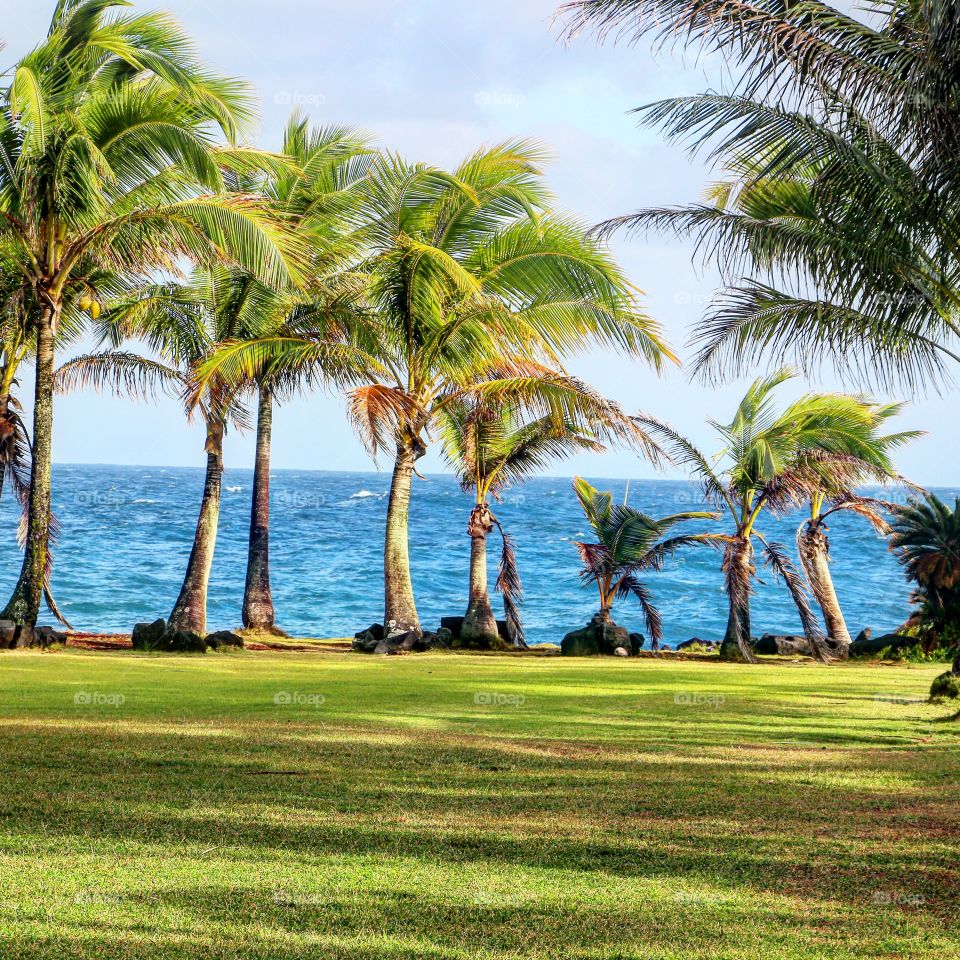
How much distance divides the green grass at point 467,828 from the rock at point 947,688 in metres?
0.96

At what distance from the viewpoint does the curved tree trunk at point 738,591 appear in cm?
1984

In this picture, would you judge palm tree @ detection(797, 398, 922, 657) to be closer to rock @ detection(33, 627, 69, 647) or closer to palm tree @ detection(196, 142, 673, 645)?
palm tree @ detection(196, 142, 673, 645)

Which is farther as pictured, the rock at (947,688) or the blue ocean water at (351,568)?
the blue ocean water at (351,568)

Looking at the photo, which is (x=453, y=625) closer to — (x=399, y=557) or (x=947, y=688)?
(x=399, y=557)

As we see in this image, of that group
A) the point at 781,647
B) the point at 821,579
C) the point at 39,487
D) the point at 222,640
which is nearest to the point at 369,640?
the point at 222,640

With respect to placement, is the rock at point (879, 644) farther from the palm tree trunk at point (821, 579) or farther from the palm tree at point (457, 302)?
the palm tree at point (457, 302)

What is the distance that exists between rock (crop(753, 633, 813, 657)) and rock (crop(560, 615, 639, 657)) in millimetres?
2902

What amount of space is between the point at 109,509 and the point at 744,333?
218 feet

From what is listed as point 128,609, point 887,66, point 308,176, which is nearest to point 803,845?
point 887,66

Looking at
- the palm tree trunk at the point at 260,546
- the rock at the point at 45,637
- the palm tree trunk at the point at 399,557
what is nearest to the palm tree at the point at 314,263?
the palm tree trunk at the point at 260,546

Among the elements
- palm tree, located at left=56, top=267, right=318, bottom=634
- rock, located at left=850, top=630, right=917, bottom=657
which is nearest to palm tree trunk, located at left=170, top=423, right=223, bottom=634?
palm tree, located at left=56, top=267, right=318, bottom=634

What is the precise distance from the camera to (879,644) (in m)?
20.9

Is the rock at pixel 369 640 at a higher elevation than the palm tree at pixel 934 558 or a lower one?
lower

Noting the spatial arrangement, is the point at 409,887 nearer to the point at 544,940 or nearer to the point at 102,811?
the point at 544,940
